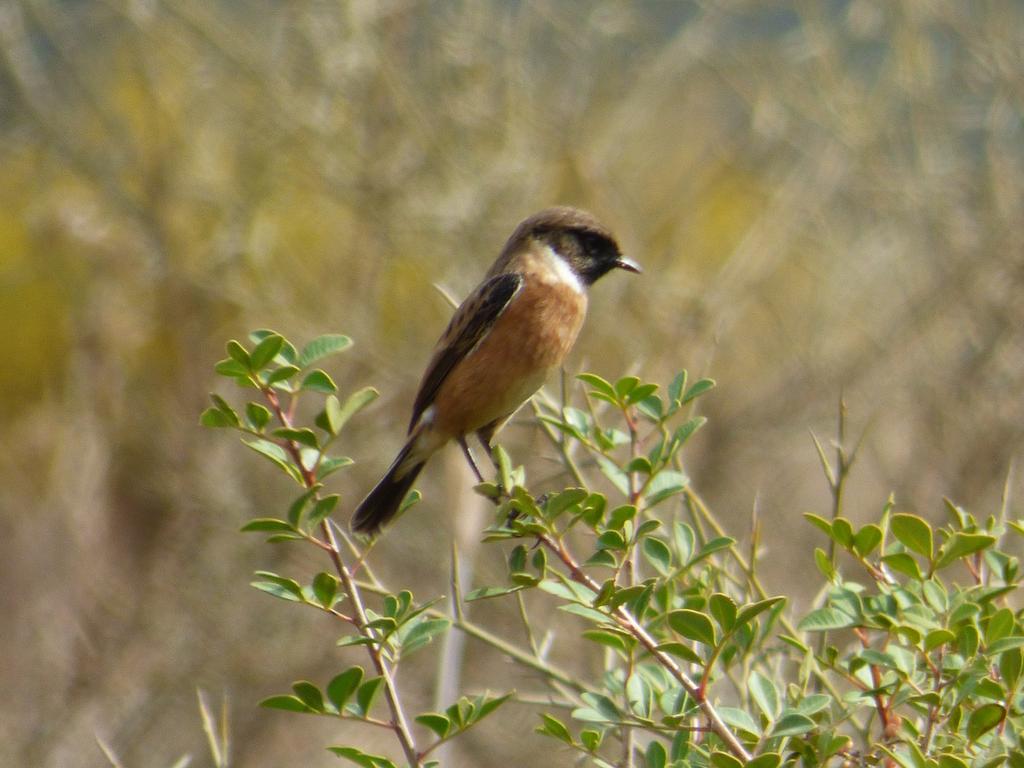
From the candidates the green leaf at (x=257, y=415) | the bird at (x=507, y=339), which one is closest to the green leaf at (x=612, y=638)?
the green leaf at (x=257, y=415)

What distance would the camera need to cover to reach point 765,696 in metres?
1.95

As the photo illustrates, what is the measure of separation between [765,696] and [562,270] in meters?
2.32

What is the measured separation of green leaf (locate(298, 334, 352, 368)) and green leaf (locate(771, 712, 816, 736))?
840 millimetres

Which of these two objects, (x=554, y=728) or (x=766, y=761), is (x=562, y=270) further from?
(x=766, y=761)

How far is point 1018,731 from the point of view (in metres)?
1.88

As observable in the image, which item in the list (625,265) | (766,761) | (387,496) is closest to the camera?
(766,761)

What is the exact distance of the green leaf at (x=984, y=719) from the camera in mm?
1779

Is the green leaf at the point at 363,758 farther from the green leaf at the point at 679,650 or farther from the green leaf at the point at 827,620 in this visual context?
the green leaf at the point at 827,620

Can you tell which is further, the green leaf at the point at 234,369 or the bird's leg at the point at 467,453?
the bird's leg at the point at 467,453

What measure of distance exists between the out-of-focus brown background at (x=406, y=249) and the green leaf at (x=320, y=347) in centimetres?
387

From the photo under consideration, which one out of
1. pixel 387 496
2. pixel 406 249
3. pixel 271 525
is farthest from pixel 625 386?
pixel 406 249

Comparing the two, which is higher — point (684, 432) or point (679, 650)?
point (684, 432)

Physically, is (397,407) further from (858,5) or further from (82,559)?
(858,5)

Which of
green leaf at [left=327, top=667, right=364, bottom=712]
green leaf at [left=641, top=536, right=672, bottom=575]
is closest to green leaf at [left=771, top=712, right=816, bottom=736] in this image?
green leaf at [left=641, top=536, right=672, bottom=575]
